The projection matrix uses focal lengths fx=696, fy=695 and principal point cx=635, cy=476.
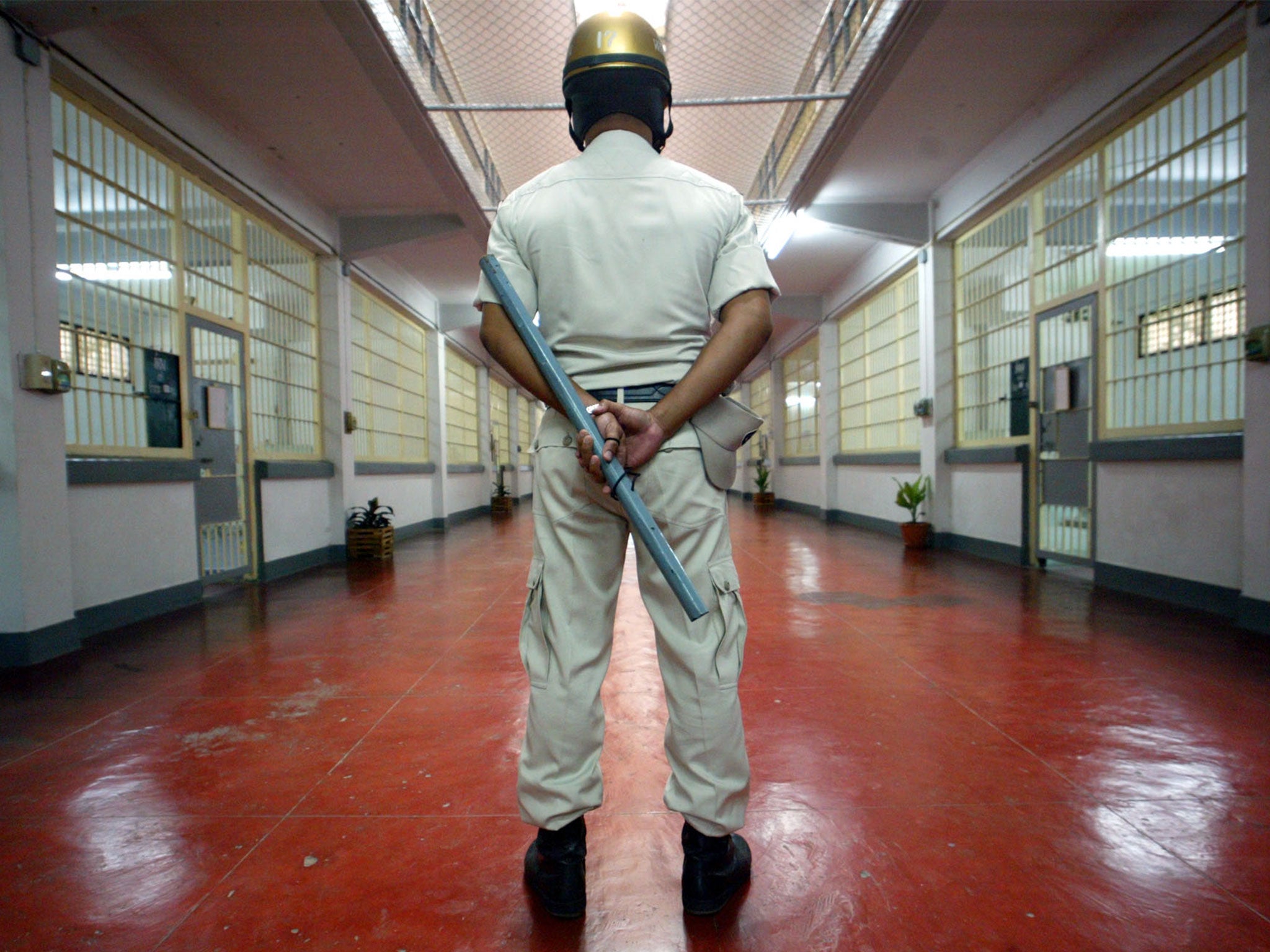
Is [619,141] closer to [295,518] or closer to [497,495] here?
[295,518]

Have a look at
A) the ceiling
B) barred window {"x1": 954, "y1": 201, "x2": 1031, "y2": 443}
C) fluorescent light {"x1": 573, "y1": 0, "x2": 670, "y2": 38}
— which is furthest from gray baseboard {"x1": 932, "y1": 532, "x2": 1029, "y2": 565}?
fluorescent light {"x1": 573, "y1": 0, "x2": 670, "y2": 38}

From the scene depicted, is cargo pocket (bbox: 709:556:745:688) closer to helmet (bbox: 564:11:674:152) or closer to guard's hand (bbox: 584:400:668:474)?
guard's hand (bbox: 584:400:668:474)

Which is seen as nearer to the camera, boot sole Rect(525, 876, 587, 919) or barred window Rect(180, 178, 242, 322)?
boot sole Rect(525, 876, 587, 919)

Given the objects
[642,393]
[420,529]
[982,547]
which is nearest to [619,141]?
[642,393]

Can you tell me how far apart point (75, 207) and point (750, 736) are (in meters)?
4.15

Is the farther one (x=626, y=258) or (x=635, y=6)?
(x=635, y=6)

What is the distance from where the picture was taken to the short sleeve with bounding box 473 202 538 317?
Result: 1257 millimetres

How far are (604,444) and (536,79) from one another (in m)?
4.52

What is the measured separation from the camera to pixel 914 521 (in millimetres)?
6648

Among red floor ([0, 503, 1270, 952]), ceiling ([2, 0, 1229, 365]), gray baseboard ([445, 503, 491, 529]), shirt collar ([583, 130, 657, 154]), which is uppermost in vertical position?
ceiling ([2, 0, 1229, 365])

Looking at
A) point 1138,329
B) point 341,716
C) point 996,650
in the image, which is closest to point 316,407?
point 341,716

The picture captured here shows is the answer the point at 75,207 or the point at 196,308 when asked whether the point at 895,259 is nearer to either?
the point at 196,308

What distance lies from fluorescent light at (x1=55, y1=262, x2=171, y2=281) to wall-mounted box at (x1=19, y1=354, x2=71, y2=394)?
436 mm

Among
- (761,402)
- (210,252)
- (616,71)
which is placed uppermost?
(210,252)
